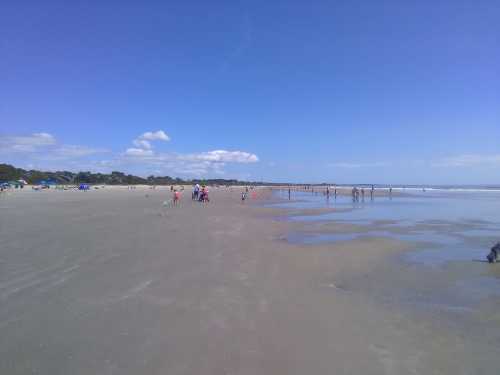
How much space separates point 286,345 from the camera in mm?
4441

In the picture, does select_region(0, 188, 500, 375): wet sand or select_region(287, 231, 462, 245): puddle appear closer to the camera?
select_region(0, 188, 500, 375): wet sand

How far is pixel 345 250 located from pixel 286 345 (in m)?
7.31

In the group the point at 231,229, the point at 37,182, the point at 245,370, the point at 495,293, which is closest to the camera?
the point at 245,370

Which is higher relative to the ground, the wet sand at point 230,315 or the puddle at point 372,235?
the puddle at point 372,235

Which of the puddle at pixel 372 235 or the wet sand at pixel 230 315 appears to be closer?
the wet sand at pixel 230 315

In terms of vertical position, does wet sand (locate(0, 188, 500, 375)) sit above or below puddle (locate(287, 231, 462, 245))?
below

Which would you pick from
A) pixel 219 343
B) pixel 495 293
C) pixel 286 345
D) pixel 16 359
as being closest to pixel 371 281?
pixel 495 293

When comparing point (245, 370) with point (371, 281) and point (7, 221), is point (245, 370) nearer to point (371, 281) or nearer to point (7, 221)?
point (371, 281)

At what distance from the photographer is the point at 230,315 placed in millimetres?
5422

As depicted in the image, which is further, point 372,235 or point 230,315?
point 372,235

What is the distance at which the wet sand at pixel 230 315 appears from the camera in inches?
159

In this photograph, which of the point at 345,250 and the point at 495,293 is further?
the point at 345,250

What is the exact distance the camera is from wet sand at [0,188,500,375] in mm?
4035

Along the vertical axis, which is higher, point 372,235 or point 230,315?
point 372,235
